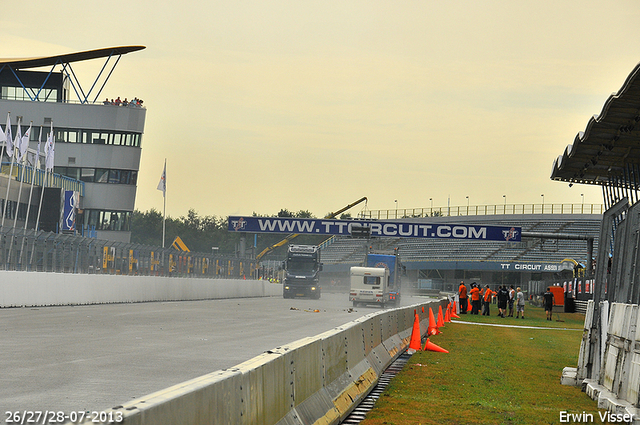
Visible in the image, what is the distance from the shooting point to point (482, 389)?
12.5 m

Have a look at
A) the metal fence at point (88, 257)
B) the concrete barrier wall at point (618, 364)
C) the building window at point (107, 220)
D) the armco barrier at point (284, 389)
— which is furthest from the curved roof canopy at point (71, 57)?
the concrete barrier wall at point (618, 364)

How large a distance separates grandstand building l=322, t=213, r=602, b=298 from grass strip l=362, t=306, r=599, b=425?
68063 mm

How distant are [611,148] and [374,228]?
5835cm

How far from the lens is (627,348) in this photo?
31.6ft

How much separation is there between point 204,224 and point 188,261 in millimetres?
145333

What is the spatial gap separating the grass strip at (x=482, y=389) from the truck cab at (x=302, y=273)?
37.5m

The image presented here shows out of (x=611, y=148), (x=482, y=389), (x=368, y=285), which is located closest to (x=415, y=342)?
(x=482, y=389)

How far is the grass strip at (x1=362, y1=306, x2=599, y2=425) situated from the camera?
982cm

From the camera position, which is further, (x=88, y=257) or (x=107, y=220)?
(x=107, y=220)

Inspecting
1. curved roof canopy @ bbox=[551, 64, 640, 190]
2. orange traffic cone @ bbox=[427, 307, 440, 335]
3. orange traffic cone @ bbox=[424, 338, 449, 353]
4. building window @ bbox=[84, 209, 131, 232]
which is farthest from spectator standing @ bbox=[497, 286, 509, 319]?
building window @ bbox=[84, 209, 131, 232]

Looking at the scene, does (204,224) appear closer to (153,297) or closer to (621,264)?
(153,297)

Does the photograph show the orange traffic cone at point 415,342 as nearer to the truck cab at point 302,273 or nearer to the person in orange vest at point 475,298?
the person in orange vest at point 475,298

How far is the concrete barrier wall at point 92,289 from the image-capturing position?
27250mm

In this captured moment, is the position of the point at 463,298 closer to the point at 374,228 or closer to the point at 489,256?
the point at 374,228
